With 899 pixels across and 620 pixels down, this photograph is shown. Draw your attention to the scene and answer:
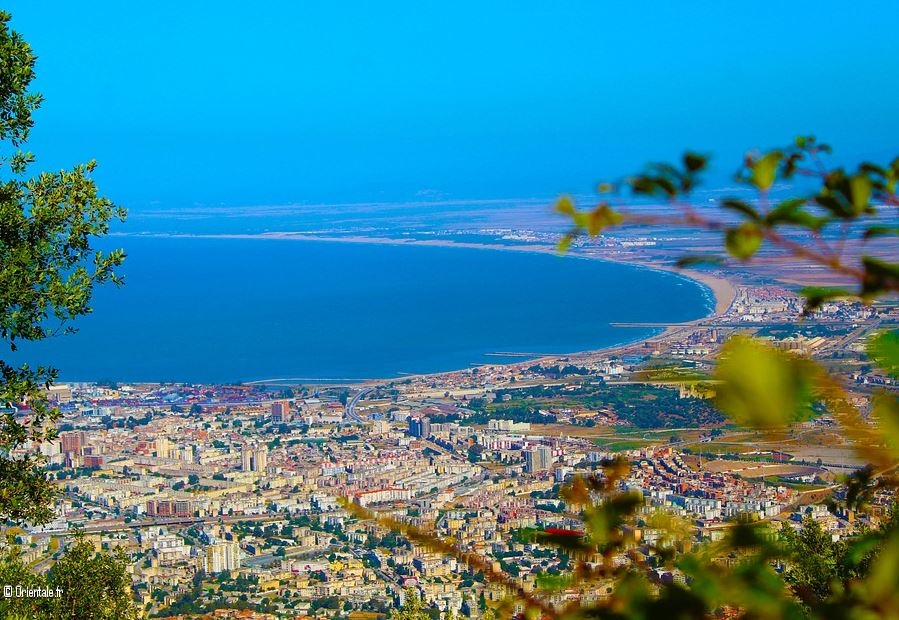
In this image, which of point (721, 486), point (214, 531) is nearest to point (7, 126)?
point (721, 486)

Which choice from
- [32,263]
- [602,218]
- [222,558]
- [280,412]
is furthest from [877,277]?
[280,412]

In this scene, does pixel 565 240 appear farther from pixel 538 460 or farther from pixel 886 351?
pixel 538 460

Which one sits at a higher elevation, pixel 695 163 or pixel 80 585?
pixel 695 163

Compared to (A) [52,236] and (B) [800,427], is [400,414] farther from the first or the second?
(B) [800,427]

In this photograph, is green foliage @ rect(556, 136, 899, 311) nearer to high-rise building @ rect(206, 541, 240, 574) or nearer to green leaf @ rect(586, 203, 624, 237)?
green leaf @ rect(586, 203, 624, 237)

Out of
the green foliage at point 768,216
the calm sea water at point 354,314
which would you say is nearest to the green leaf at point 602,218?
the green foliage at point 768,216

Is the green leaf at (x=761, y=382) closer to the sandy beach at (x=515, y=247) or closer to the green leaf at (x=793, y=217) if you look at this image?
the green leaf at (x=793, y=217)
